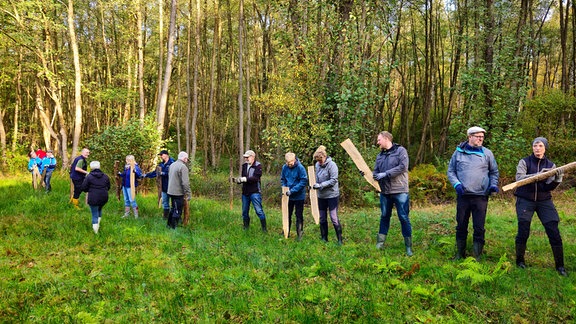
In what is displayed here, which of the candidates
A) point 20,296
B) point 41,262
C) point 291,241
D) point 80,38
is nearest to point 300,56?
point 291,241

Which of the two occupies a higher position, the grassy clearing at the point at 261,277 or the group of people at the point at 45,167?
the group of people at the point at 45,167

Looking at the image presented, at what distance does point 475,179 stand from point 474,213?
0.54m

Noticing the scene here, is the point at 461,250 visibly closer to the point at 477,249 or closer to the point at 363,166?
the point at 477,249

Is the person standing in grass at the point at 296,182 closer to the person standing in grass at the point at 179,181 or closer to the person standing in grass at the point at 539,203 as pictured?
the person standing in grass at the point at 179,181

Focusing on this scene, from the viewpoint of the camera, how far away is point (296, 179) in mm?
7816

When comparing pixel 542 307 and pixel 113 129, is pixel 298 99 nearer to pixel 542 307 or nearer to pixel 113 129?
pixel 113 129

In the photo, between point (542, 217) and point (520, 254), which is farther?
point (520, 254)

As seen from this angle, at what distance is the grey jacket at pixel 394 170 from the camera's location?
6.34 metres

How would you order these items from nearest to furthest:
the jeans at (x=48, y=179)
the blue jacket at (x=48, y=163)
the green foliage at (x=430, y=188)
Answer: the jeans at (x=48, y=179)
the blue jacket at (x=48, y=163)
the green foliage at (x=430, y=188)

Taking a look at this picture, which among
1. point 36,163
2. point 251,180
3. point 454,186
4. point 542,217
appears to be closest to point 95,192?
point 251,180

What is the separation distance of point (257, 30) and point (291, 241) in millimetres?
25978

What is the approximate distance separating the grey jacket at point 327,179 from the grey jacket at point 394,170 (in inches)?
40.0

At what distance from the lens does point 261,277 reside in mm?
5375

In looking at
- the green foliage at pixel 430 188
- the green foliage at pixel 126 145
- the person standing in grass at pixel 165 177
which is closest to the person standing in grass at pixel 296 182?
the person standing in grass at pixel 165 177
